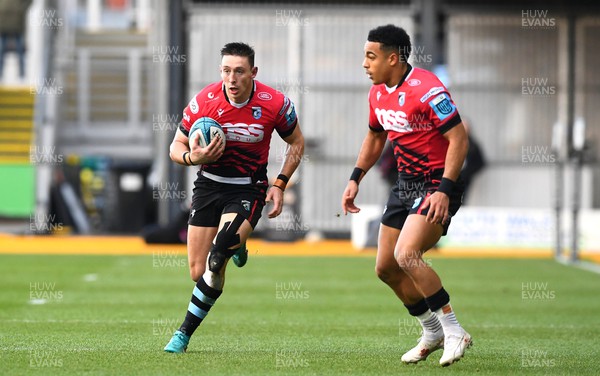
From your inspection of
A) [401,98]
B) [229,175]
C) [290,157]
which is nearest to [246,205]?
[229,175]

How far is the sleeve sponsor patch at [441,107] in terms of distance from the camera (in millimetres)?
7867

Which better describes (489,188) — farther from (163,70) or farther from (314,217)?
(163,70)

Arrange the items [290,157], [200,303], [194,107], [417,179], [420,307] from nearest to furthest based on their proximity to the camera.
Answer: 1. [417,179]
2. [420,307]
3. [200,303]
4. [194,107]
5. [290,157]

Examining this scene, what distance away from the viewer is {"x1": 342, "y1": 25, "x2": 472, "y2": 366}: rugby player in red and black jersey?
309 inches

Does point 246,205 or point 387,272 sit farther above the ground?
point 246,205

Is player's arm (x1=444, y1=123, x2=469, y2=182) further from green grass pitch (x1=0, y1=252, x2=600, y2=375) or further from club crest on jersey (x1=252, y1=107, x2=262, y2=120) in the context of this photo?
club crest on jersey (x1=252, y1=107, x2=262, y2=120)

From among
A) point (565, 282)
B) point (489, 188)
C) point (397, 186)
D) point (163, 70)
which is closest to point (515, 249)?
point (489, 188)

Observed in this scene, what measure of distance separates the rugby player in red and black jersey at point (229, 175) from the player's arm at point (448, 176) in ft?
3.93

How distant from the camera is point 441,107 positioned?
7871 millimetres

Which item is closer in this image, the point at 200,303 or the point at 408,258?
the point at 408,258

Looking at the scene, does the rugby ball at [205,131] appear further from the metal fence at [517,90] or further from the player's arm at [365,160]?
the metal fence at [517,90]

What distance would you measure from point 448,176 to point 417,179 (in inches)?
16.5

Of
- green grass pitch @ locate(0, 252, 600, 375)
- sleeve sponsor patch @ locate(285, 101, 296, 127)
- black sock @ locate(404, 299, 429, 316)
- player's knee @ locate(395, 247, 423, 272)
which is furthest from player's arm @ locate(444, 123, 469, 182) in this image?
sleeve sponsor patch @ locate(285, 101, 296, 127)

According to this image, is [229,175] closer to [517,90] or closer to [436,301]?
[436,301]
